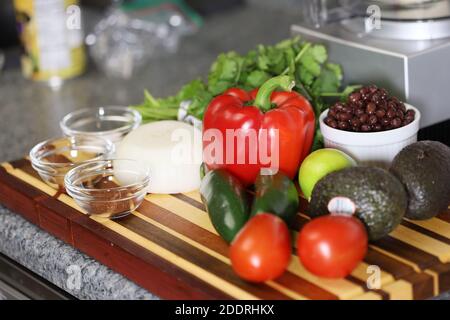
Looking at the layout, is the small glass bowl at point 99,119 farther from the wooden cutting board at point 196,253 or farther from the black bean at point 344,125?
the black bean at point 344,125

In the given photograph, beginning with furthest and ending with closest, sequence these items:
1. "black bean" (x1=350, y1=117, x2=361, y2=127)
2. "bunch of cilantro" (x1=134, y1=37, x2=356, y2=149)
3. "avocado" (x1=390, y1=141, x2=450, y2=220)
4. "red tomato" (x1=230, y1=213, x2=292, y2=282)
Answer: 1. "bunch of cilantro" (x1=134, y1=37, x2=356, y2=149)
2. "black bean" (x1=350, y1=117, x2=361, y2=127)
3. "avocado" (x1=390, y1=141, x2=450, y2=220)
4. "red tomato" (x1=230, y1=213, x2=292, y2=282)

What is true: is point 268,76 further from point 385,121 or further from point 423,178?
point 423,178

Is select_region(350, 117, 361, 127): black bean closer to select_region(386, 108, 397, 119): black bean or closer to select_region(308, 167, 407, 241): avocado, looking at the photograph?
select_region(386, 108, 397, 119): black bean

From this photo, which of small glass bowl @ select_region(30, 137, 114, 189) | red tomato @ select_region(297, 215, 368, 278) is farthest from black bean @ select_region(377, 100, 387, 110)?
small glass bowl @ select_region(30, 137, 114, 189)

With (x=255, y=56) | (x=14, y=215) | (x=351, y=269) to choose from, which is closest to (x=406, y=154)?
(x=351, y=269)

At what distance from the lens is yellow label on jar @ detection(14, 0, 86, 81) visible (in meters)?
1.62

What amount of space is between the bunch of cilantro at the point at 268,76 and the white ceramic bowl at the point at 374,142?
130 millimetres

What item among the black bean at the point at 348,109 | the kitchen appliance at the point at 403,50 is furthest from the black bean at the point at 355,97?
the kitchen appliance at the point at 403,50

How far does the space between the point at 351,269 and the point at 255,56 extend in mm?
501

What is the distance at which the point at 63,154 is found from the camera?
4.02 ft

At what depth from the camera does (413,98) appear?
3.91 ft

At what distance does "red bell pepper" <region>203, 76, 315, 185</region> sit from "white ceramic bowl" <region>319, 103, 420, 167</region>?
0.14 feet

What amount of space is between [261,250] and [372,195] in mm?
136
